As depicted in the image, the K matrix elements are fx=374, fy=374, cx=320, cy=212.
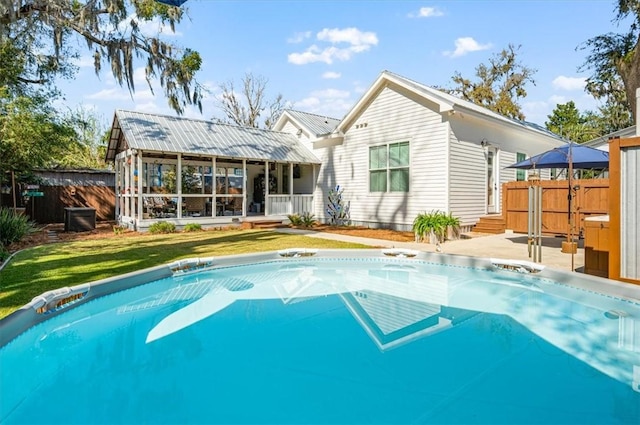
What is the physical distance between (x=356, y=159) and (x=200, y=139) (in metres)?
6.20

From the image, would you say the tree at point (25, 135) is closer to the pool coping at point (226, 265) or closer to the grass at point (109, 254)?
the grass at point (109, 254)

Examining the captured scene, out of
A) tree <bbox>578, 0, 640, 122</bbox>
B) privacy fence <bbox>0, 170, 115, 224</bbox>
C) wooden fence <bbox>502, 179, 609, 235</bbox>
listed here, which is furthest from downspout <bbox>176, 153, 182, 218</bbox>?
tree <bbox>578, 0, 640, 122</bbox>

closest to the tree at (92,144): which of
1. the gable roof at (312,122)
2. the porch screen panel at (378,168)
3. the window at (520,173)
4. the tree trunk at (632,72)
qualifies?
the gable roof at (312,122)

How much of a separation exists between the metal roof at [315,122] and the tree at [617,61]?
12.7 m

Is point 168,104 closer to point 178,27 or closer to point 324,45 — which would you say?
point 178,27

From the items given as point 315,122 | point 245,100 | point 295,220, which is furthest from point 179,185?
point 245,100

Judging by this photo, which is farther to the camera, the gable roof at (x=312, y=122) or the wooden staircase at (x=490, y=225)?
the gable roof at (x=312, y=122)

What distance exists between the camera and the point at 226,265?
7508 millimetres

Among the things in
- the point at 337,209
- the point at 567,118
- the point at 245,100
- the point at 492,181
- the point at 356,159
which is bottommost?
the point at 337,209

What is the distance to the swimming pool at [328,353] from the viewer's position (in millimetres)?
2865

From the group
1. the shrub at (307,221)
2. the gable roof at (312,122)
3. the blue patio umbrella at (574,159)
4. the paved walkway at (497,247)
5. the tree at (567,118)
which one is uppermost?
the tree at (567,118)

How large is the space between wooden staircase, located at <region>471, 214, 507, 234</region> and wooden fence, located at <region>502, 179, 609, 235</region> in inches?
146

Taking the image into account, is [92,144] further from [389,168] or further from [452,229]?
[452,229]

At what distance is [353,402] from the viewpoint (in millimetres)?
2939
